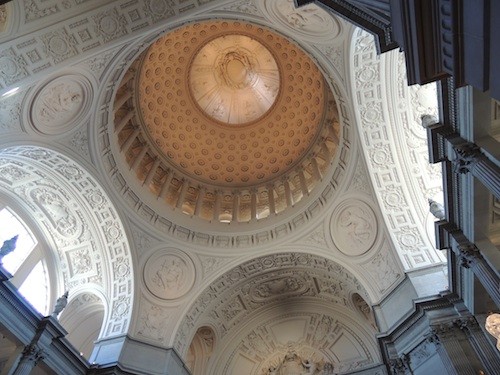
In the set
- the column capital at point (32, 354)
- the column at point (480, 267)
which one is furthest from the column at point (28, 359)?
the column at point (480, 267)

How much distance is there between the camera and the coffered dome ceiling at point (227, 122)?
1786 centimetres

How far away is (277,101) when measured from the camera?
20359mm

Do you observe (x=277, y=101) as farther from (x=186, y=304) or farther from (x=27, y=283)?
(x=27, y=283)

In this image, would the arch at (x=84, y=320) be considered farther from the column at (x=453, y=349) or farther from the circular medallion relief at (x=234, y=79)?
the column at (x=453, y=349)

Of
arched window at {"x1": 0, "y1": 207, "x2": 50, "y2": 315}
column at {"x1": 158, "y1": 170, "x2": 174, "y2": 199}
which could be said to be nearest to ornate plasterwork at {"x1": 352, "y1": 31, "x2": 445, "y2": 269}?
column at {"x1": 158, "y1": 170, "x2": 174, "y2": 199}

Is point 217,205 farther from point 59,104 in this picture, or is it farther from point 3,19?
point 3,19

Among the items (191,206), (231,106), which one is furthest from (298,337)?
(231,106)

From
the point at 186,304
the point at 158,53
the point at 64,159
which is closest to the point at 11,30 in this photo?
the point at 64,159

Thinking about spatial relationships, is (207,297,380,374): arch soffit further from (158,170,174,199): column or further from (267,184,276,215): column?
(158,170,174,199): column

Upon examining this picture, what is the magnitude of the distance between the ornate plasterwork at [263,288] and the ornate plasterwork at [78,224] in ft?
9.42

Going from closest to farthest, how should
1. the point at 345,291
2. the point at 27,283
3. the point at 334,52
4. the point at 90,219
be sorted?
the point at 334,52 < the point at 27,283 < the point at 90,219 < the point at 345,291

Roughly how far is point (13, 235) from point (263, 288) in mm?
10122

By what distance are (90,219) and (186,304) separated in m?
5.02

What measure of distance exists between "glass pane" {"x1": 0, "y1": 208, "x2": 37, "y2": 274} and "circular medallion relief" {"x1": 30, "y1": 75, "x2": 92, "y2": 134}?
148 inches
